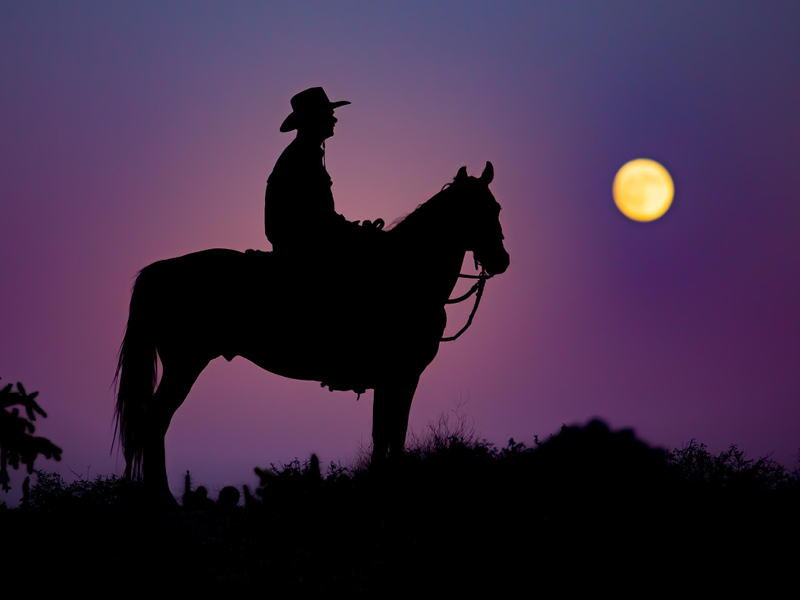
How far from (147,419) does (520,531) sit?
483 centimetres

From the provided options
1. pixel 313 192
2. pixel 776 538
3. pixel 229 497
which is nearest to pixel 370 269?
pixel 313 192

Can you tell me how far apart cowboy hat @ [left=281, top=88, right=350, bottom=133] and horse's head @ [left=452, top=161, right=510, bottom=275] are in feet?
6.18

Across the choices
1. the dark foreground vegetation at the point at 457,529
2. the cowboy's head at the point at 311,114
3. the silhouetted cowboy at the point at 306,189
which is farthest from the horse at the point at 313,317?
the cowboy's head at the point at 311,114

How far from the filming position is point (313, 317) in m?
10.0

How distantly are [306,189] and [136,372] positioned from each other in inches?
121

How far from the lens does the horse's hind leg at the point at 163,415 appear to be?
955cm

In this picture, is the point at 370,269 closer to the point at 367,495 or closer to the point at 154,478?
the point at 367,495

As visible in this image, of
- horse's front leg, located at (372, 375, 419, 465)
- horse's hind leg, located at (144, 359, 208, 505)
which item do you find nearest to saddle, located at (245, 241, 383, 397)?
horse's front leg, located at (372, 375, 419, 465)

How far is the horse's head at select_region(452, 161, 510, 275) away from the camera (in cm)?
994

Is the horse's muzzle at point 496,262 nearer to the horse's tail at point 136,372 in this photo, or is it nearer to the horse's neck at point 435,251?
the horse's neck at point 435,251

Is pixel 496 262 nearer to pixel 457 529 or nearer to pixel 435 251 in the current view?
pixel 435 251

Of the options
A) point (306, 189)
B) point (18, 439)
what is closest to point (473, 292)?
point (306, 189)

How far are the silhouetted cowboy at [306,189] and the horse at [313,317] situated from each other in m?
0.35

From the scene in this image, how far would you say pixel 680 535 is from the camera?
7039 mm
